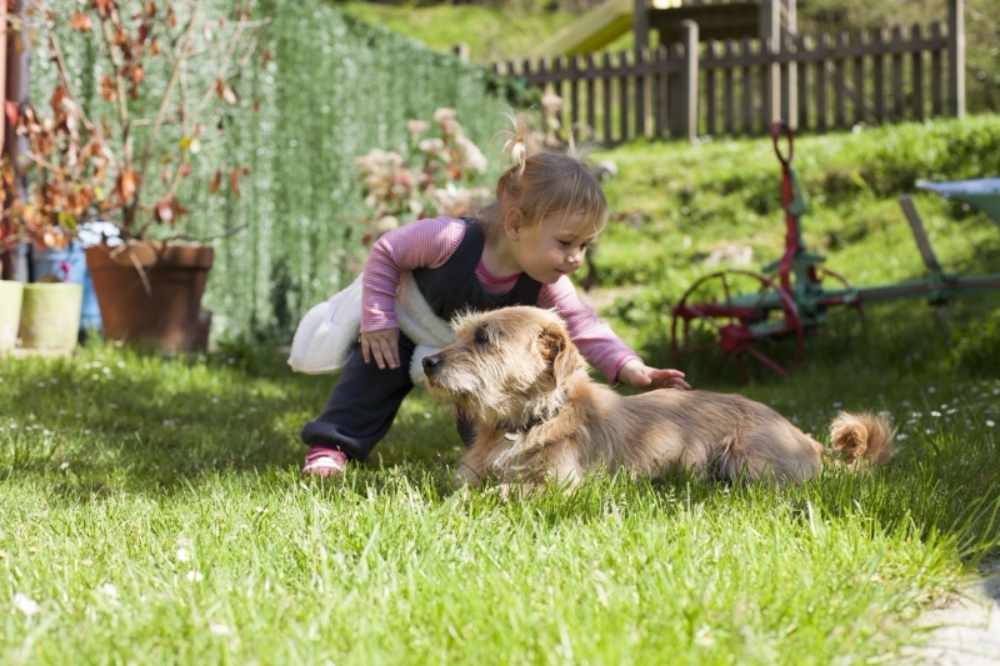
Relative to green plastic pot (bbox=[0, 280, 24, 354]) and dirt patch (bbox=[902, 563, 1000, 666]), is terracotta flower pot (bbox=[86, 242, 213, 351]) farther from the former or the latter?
dirt patch (bbox=[902, 563, 1000, 666])

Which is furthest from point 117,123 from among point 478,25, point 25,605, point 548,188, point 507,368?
point 478,25

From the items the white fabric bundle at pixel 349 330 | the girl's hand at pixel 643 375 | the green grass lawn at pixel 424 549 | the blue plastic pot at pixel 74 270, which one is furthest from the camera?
the blue plastic pot at pixel 74 270

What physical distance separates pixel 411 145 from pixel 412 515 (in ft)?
24.8

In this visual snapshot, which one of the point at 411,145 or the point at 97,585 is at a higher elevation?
the point at 411,145

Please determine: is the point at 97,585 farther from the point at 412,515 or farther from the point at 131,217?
the point at 131,217

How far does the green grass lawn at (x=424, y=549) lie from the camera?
6.22 feet

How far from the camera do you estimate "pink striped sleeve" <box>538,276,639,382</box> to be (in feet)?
12.0

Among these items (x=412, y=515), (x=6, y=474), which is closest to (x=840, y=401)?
(x=412, y=515)

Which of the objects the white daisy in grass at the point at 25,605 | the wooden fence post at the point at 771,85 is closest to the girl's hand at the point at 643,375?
the white daisy in grass at the point at 25,605

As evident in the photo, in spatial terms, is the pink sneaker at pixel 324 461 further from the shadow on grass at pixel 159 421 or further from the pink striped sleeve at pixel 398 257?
the pink striped sleeve at pixel 398 257

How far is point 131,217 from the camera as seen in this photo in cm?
639

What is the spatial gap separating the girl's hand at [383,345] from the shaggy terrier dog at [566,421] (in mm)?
520

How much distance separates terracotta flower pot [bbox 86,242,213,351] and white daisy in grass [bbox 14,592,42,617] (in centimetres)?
427

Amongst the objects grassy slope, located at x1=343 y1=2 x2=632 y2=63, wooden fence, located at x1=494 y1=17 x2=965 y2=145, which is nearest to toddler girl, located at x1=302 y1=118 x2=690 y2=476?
wooden fence, located at x1=494 y1=17 x2=965 y2=145
